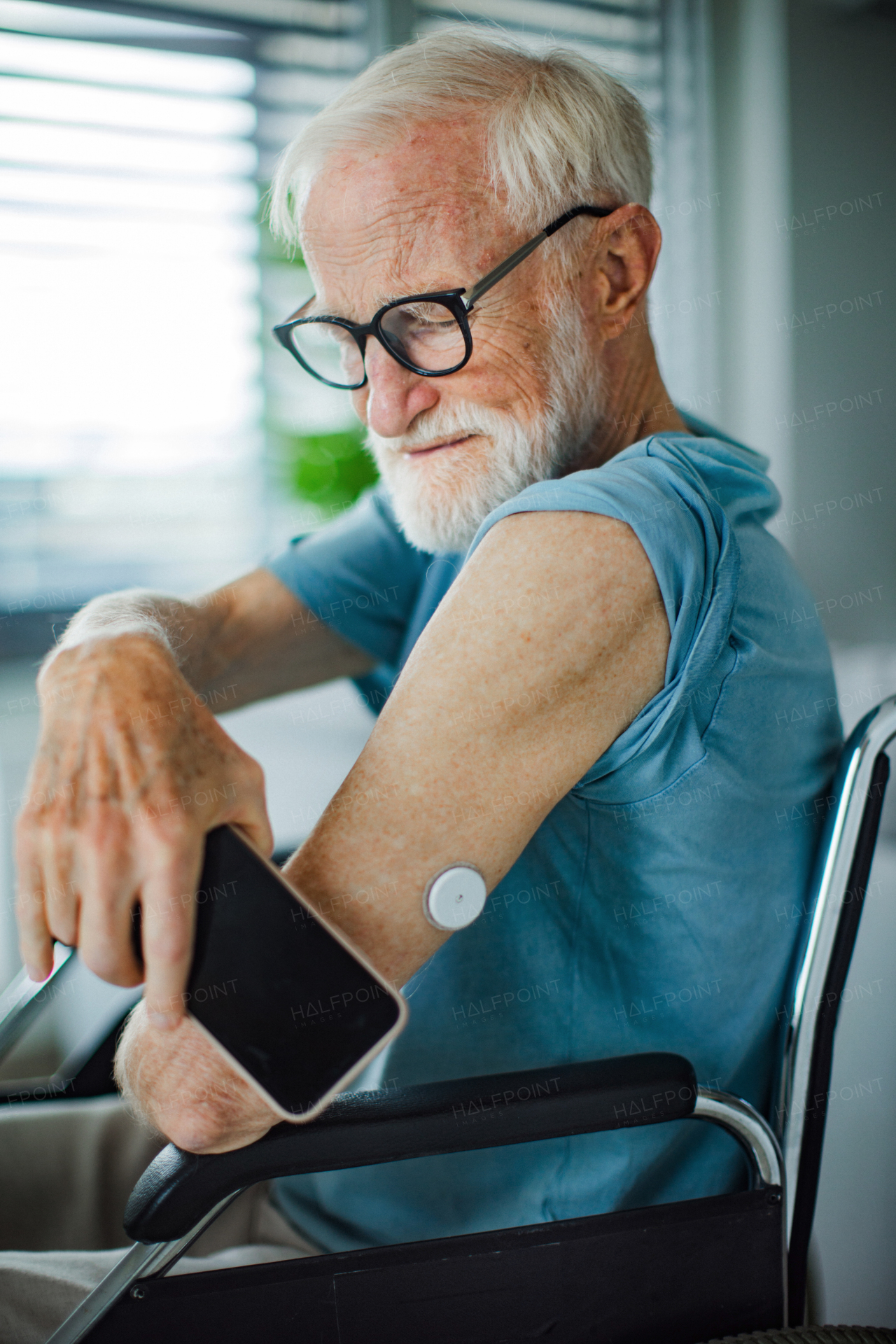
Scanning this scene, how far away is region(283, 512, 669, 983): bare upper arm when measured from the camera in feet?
1.98

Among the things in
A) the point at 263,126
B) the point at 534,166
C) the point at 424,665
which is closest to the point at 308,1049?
the point at 424,665

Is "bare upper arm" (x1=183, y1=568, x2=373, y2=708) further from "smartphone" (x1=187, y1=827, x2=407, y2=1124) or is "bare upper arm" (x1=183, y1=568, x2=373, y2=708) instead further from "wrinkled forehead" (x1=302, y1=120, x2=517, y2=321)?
"smartphone" (x1=187, y1=827, x2=407, y2=1124)

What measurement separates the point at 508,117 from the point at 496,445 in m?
0.29

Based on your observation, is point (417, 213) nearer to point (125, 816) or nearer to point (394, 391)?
point (394, 391)

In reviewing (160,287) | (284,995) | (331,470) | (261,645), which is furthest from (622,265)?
(160,287)

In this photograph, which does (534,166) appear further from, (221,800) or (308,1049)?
(308,1049)

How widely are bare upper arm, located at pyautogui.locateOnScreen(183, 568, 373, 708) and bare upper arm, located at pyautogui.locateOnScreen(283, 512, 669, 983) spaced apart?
574 millimetres

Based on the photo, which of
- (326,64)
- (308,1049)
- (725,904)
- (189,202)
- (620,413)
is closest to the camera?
(308,1049)

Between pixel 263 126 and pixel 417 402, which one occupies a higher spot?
pixel 263 126

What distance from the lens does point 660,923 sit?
79 centimetres

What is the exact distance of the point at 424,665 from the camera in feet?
2.06

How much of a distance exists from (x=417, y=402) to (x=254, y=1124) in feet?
2.08

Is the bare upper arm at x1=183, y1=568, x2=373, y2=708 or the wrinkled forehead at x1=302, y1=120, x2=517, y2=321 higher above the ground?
the wrinkled forehead at x1=302, y1=120, x2=517, y2=321

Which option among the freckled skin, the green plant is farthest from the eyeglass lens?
the green plant
